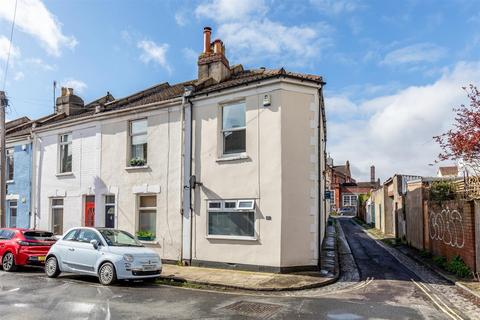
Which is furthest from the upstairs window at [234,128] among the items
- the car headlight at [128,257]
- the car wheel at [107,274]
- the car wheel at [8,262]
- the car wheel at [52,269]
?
the car wheel at [8,262]

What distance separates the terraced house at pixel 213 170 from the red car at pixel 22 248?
127 inches

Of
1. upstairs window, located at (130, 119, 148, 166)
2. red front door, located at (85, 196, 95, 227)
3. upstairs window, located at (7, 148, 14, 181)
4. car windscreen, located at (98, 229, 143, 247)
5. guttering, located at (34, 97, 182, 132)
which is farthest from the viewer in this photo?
upstairs window, located at (7, 148, 14, 181)

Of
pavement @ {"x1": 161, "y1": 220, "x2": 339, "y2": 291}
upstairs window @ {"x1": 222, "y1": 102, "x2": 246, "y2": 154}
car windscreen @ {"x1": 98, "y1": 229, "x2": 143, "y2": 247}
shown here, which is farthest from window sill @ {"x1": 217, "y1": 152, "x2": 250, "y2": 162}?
car windscreen @ {"x1": 98, "y1": 229, "x2": 143, "y2": 247}

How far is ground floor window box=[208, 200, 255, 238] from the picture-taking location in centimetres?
1368

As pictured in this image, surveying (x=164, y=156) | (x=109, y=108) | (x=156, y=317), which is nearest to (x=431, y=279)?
(x=156, y=317)

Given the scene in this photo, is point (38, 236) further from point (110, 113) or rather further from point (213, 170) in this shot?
point (213, 170)

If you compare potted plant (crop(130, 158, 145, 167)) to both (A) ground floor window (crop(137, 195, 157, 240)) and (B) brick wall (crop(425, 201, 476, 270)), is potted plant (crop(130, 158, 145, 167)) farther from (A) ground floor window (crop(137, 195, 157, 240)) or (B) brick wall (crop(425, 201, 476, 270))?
(B) brick wall (crop(425, 201, 476, 270))

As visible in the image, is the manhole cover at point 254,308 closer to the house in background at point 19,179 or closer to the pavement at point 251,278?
the pavement at point 251,278

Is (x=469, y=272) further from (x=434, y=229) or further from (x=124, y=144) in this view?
(x=124, y=144)

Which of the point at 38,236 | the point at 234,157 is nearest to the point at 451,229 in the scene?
the point at 234,157

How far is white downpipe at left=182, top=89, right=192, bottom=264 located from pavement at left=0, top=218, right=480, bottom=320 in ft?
10.7

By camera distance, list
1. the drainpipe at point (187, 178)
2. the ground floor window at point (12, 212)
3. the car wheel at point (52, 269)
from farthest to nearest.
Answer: the ground floor window at point (12, 212) < the drainpipe at point (187, 178) < the car wheel at point (52, 269)

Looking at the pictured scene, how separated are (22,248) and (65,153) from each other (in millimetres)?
6851

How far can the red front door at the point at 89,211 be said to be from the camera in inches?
730
